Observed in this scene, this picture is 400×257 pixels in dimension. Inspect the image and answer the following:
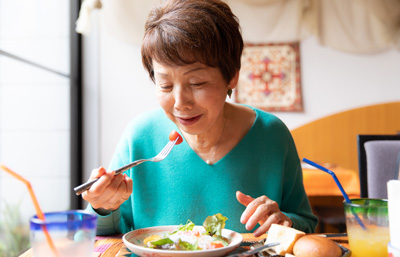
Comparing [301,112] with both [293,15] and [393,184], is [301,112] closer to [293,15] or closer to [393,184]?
[293,15]

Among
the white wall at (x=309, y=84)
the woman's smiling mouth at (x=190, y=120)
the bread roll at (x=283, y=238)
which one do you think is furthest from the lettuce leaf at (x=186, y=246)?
the white wall at (x=309, y=84)

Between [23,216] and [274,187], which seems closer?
[274,187]

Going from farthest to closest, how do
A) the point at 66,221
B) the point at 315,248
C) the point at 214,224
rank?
the point at 214,224 < the point at 315,248 < the point at 66,221

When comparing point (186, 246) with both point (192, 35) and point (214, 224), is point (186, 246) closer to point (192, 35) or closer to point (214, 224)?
point (214, 224)

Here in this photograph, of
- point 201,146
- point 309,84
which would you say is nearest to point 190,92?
point 201,146

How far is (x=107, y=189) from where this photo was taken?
0.90m

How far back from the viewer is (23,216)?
2.90m

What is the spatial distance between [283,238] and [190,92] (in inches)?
18.6

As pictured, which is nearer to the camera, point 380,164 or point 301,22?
point 380,164

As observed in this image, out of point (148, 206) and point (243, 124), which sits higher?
point (243, 124)

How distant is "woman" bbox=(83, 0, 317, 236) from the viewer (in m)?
1.07

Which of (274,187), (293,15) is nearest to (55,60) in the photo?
(293,15)

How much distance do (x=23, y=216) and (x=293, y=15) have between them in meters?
3.04

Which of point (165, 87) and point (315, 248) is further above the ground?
point (165, 87)
